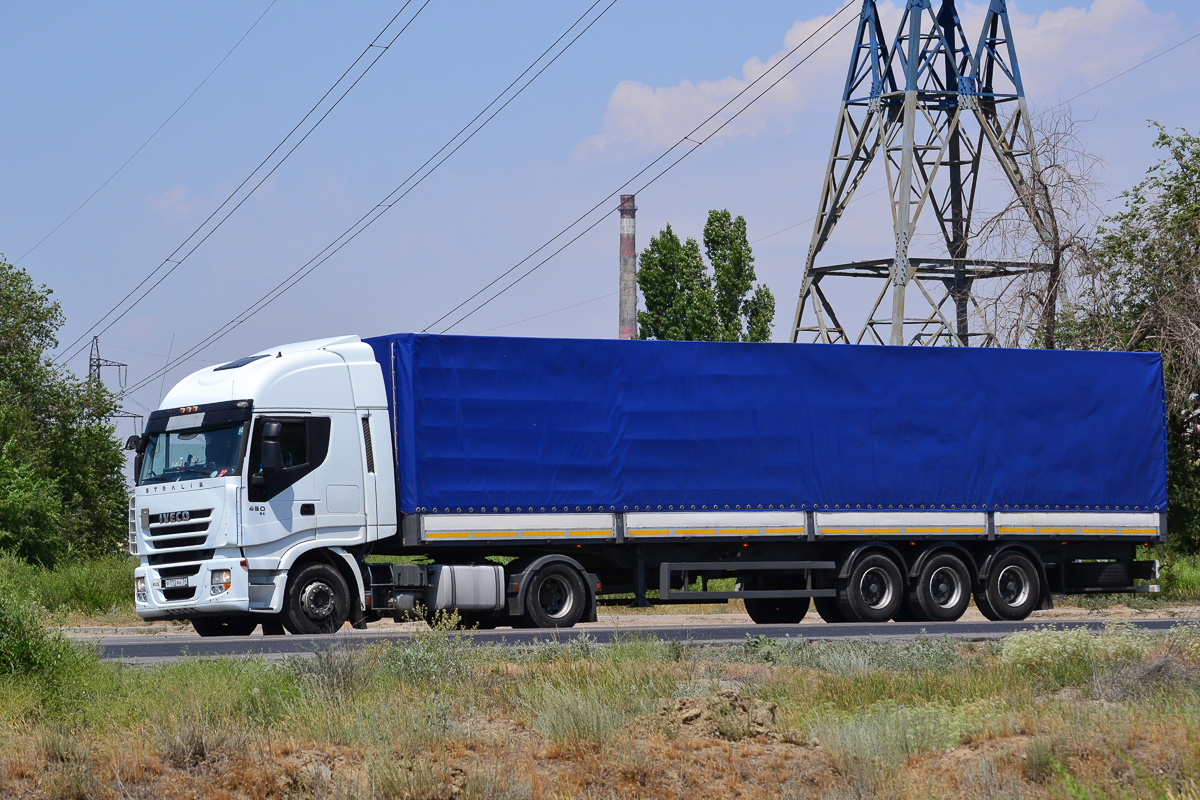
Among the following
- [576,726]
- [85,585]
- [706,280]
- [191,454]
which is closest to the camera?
[576,726]

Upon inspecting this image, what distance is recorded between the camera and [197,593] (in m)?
18.1

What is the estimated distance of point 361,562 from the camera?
19.0 meters

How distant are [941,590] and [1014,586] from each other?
151cm

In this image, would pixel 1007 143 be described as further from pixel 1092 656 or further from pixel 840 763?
pixel 840 763

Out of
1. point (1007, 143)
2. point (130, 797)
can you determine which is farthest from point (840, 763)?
point (1007, 143)

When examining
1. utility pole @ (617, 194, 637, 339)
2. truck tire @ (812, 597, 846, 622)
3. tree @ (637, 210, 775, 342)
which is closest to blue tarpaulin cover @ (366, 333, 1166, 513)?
truck tire @ (812, 597, 846, 622)

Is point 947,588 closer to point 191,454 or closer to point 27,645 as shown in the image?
point 191,454

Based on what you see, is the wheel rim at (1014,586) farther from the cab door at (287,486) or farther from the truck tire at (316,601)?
the cab door at (287,486)

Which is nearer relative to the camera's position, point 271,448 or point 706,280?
point 271,448

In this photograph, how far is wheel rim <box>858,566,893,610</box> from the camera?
21562 mm

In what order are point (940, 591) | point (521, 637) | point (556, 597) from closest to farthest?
point (521, 637) < point (556, 597) < point (940, 591)

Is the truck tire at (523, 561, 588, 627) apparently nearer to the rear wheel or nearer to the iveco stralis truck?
the iveco stralis truck

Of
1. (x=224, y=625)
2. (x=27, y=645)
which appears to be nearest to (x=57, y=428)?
(x=224, y=625)

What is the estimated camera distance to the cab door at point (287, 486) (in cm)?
1806
